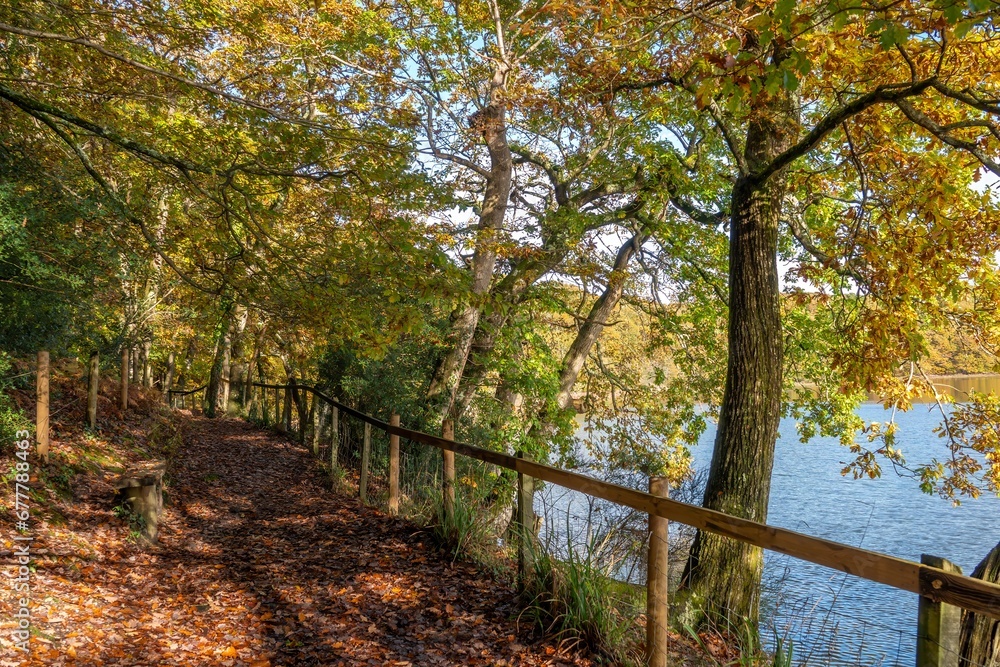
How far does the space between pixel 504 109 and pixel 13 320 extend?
7.60 m

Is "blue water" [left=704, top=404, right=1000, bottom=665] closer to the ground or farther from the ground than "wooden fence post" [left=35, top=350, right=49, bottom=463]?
closer to the ground

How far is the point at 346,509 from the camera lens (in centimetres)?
844

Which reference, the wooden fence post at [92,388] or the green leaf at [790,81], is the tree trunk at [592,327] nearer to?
the wooden fence post at [92,388]

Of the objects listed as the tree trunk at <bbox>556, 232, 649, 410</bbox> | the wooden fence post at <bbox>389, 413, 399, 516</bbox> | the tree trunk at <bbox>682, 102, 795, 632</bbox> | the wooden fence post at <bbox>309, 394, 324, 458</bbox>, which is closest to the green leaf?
the tree trunk at <bbox>682, 102, 795, 632</bbox>

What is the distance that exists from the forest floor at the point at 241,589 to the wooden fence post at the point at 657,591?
0.38 metres

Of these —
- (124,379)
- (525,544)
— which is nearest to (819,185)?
(525,544)

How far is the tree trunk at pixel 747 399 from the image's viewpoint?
6074 mm

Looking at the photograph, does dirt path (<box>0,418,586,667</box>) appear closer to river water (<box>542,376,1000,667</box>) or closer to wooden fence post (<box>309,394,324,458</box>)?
river water (<box>542,376,1000,667</box>)

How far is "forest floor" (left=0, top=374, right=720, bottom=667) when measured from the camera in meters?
4.35

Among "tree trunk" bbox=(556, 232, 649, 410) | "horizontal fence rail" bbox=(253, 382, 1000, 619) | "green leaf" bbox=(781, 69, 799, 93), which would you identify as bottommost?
"horizontal fence rail" bbox=(253, 382, 1000, 619)

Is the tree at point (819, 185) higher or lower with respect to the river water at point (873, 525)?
higher

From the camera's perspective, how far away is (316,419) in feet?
44.8

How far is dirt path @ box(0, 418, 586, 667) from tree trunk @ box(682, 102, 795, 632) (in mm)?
2074

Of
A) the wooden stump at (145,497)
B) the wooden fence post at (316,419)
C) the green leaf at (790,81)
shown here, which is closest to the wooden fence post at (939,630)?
the green leaf at (790,81)
